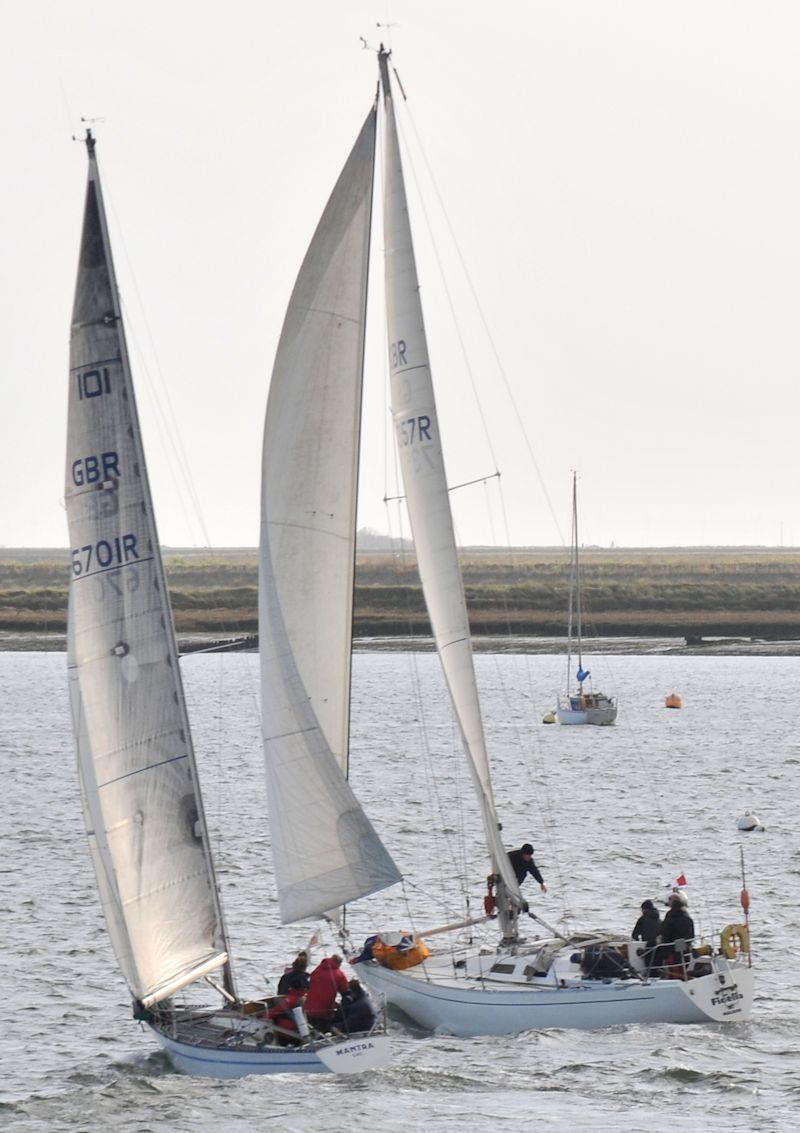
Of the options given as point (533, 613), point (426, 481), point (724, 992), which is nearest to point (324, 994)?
point (724, 992)

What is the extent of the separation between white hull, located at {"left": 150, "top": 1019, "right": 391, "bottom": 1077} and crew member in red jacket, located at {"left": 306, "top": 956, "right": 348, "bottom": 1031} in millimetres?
432

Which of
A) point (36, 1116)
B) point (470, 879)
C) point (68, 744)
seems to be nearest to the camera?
point (36, 1116)

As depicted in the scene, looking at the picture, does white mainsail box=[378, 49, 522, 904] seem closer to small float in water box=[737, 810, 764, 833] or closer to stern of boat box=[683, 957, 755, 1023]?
stern of boat box=[683, 957, 755, 1023]

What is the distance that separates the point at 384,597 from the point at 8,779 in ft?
224

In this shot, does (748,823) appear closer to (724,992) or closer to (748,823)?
(748,823)

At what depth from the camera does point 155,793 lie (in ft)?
83.4

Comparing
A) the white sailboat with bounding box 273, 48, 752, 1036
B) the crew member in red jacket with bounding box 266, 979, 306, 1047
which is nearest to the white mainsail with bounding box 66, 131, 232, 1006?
the crew member in red jacket with bounding box 266, 979, 306, 1047

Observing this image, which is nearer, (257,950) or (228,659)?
(257,950)

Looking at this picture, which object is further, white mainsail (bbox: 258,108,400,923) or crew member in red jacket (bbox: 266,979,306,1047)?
white mainsail (bbox: 258,108,400,923)

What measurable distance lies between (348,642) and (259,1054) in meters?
6.26

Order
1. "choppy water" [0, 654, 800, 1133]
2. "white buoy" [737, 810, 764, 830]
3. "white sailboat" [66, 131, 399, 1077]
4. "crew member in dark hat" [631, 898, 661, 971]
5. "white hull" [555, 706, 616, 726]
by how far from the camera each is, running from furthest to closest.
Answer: "white hull" [555, 706, 616, 726]
"white buoy" [737, 810, 764, 830]
"crew member in dark hat" [631, 898, 661, 971]
"choppy water" [0, 654, 800, 1133]
"white sailboat" [66, 131, 399, 1077]

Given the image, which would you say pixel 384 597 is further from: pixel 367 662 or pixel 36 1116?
pixel 36 1116

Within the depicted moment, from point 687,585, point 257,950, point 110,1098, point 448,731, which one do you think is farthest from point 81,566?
point 687,585

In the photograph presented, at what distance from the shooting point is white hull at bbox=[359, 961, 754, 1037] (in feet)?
89.9
